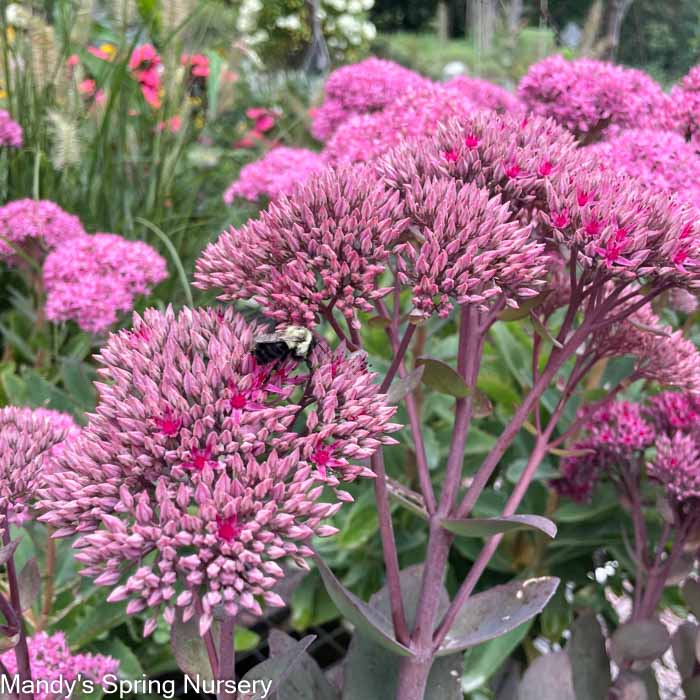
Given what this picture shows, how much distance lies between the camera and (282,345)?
2.35 feet

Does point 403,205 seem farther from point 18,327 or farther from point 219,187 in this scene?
point 219,187

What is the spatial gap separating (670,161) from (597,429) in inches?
15.2

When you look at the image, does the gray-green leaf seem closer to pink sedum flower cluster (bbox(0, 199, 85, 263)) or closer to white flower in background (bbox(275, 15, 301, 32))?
pink sedum flower cluster (bbox(0, 199, 85, 263))

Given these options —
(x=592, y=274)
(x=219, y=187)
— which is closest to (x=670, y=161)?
(x=592, y=274)

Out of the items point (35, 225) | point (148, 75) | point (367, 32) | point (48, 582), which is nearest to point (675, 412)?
point (48, 582)

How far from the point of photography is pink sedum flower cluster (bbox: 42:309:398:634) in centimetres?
61

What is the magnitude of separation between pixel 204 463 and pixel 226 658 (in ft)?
0.68

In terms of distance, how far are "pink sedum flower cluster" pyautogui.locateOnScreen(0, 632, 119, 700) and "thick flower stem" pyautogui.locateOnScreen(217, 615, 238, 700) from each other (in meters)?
0.23

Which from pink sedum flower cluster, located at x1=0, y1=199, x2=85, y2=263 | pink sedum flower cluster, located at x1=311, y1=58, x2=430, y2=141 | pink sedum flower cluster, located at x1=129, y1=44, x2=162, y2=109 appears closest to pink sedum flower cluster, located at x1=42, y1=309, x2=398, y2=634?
pink sedum flower cluster, located at x1=0, y1=199, x2=85, y2=263

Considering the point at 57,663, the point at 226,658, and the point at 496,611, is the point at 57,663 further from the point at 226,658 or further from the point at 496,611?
the point at 496,611

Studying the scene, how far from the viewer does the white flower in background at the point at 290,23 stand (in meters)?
6.76

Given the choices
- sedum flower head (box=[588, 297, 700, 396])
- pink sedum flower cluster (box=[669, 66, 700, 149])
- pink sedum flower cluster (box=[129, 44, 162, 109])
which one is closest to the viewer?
sedum flower head (box=[588, 297, 700, 396])

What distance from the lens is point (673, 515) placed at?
103 centimetres

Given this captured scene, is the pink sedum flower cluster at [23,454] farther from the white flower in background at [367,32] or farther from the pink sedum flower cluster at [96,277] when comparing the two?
the white flower in background at [367,32]
